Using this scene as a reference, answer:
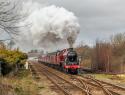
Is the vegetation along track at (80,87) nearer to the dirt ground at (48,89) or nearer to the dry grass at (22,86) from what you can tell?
the dirt ground at (48,89)

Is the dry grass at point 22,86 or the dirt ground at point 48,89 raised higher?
the dry grass at point 22,86

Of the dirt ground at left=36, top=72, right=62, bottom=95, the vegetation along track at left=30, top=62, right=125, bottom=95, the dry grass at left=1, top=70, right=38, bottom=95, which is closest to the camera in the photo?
the dry grass at left=1, top=70, right=38, bottom=95

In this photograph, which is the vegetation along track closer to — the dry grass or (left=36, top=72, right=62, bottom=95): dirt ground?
(left=36, top=72, right=62, bottom=95): dirt ground

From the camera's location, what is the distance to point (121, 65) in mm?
A: 48375

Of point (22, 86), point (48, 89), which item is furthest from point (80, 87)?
point (22, 86)

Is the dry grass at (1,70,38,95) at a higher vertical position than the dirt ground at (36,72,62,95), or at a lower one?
higher

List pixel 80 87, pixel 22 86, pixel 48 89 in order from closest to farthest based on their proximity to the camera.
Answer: pixel 22 86, pixel 48 89, pixel 80 87

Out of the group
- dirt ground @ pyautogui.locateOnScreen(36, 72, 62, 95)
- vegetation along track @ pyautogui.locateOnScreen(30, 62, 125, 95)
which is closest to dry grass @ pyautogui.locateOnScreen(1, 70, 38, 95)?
dirt ground @ pyautogui.locateOnScreen(36, 72, 62, 95)

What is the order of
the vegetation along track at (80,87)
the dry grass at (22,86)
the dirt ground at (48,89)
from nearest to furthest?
the dry grass at (22,86) < the vegetation along track at (80,87) < the dirt ground at (48,89)

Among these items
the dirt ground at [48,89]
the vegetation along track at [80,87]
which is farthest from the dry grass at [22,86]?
the vegetation along track at [80,87]

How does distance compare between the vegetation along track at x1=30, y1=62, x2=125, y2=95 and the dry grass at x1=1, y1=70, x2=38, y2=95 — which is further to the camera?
the vegetation along track at x1=30, y1=62, x2=125, y2=95

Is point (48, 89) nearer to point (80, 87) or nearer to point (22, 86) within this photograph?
point (22, 86)

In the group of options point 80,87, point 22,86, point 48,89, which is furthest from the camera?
point 80,87

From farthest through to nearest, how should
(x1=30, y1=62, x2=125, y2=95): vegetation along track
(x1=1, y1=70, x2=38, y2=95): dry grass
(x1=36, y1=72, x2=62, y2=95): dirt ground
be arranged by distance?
(x1=36, y1=72, x2=62, y2=95): dirt ground
(x1=30, y1=62, x2=125, y2=95): vegetation along track
(x1=1, y1=70, x2=38, y2=95): dry grass
